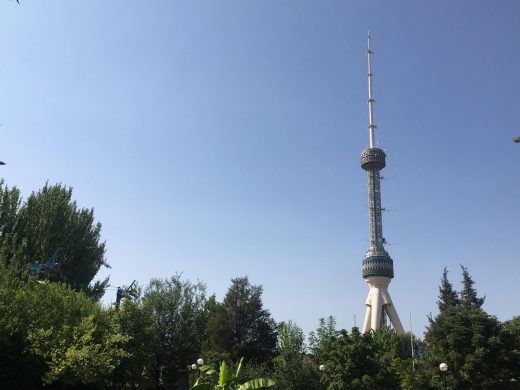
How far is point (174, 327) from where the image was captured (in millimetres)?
43781

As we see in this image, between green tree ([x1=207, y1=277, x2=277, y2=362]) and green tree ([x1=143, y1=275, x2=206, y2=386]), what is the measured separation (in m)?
1.64

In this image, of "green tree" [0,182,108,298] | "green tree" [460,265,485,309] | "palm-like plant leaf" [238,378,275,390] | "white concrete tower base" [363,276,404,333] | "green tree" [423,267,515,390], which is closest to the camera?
"palm-like plant leaf" [238,378,275,390]

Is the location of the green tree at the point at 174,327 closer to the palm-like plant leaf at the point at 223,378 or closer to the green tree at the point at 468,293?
the palm-like plant leaf at the point at 223,378

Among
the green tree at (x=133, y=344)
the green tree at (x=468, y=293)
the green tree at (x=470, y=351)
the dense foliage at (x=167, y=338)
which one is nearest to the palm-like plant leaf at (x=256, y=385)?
the dense foliage at (x=167, y=338)

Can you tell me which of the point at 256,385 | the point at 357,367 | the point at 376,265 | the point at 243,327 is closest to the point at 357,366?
the point at 357,367

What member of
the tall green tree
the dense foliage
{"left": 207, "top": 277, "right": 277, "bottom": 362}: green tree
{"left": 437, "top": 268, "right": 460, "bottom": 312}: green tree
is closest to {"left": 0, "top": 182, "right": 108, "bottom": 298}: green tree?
the dense foliage

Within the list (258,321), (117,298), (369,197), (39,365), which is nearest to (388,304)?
(369,197)

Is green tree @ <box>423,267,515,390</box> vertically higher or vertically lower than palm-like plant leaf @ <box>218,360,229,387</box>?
higher

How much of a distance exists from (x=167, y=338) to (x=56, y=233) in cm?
1243

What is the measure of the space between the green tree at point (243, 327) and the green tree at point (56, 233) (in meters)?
10.4

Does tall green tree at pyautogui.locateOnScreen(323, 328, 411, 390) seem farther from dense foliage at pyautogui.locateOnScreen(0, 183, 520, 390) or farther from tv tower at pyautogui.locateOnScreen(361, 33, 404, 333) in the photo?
tv tower at pyautogui.locateOnScreen(361, 33, 404, 333)

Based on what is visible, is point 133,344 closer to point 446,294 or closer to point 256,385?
point 256,385

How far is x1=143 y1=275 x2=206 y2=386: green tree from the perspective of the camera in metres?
43.2

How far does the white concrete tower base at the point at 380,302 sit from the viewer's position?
9562cm
